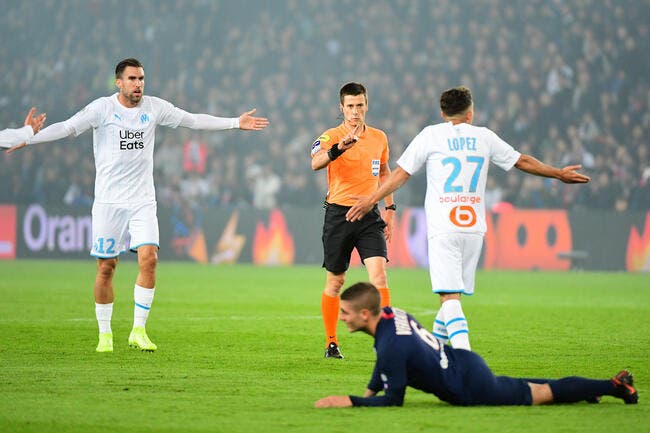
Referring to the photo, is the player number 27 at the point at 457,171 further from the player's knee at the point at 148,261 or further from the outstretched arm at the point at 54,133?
the outstretched arm at the point at 54,133

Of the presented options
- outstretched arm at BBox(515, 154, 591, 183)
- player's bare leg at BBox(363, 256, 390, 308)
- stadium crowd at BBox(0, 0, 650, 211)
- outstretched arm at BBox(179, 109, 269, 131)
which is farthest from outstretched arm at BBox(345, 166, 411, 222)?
stadium crowd at BBox(0, 0, 650, 211)

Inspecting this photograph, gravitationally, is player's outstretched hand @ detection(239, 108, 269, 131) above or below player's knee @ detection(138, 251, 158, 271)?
above

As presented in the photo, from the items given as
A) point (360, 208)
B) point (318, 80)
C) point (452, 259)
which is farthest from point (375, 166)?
point (318, 80)

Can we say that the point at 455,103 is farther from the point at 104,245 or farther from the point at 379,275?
the point at 104,245

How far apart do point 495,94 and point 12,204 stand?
1167 centimetres

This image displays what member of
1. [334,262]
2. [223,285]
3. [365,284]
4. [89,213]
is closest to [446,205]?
[365,284]

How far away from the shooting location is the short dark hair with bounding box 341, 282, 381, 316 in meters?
6.55

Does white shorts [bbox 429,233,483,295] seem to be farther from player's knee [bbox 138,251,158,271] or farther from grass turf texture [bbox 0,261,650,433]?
player's knee [bbox 138,251,158,271]

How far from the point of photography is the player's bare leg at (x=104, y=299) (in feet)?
33.0

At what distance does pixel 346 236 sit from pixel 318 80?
70.1 ft

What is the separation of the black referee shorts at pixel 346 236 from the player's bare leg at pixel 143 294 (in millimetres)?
1486

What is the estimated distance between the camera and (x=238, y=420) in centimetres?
623

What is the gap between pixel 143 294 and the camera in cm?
1023

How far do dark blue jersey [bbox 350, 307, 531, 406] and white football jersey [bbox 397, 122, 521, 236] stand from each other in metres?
1.41
